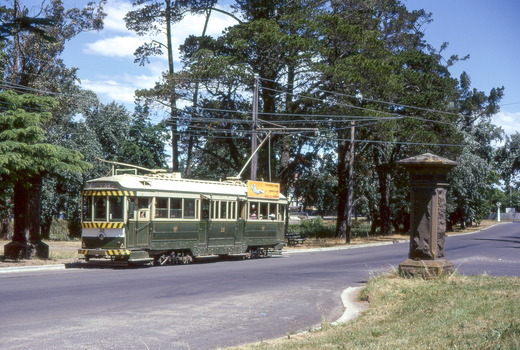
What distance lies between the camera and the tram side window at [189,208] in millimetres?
21281

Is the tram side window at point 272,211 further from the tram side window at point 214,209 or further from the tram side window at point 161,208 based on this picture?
the tram side window at point 161,208

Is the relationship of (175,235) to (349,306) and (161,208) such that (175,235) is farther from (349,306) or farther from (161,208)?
(349,306)

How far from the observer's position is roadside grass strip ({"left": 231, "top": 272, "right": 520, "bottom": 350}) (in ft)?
21.8

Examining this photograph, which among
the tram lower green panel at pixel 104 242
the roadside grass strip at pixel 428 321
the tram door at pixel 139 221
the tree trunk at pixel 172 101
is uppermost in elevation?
the tree trunk at pixel 172 101

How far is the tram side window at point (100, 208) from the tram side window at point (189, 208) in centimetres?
318

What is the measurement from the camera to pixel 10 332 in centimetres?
816

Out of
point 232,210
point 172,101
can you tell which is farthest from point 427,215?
point 172,101

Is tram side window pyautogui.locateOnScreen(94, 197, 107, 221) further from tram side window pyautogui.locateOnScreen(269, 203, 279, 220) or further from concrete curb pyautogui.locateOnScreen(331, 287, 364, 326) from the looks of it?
concrete curb pyautogui.locateOnScreen(331, 287, 364, 326)

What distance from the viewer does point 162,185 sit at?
2042 centimetres

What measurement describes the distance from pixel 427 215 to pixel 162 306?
647 centimetres

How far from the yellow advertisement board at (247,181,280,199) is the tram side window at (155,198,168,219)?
525cm

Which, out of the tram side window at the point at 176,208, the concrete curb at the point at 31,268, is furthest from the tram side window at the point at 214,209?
the concrete curb at the point at 31,268

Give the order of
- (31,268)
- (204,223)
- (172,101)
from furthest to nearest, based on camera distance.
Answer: (172,101) → (204,223) → (31,268)

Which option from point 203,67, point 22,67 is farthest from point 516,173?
point 22,67
